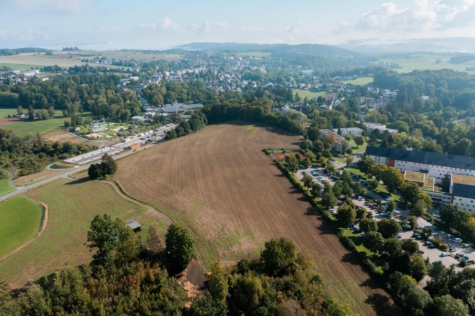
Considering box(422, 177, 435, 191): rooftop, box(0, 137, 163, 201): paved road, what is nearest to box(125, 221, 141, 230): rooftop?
box(0, 137, 163, 201): paved road

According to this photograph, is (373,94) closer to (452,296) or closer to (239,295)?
(452,296)

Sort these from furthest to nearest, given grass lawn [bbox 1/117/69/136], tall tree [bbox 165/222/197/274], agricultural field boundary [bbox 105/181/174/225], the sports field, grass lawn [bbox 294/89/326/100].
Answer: grass lawn [bbox 294/89/326/100]
grass lawn [bbox 1/117/69/136]
agricultural field boundary [bbox 105/181/174/225]
the sports field
tall tree [bbox 165/222/197/274]

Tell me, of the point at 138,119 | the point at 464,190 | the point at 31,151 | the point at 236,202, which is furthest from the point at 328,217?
the point at 138,119

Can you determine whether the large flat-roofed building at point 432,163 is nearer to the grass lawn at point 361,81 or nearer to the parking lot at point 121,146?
the parking lot at point 121,146

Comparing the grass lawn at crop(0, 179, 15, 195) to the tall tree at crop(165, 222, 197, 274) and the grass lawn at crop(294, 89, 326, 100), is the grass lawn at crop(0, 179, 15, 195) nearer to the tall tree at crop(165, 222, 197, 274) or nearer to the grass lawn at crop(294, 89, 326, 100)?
the tall tree at crop(165, 222, 197, 274)

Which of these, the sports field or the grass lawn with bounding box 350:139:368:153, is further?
the grass lawn with bounding box 350:139:368:153

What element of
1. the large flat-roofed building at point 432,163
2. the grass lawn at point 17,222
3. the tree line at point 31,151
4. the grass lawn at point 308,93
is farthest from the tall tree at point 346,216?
the grass lawn at point 308,93
